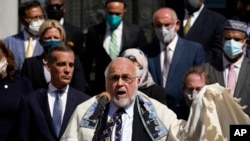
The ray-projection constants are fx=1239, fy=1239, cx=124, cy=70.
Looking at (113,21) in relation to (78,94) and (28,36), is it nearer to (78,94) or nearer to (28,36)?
(28,36)

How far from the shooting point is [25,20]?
13438 mm

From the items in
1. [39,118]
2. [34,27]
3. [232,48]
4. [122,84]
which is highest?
[122,84]

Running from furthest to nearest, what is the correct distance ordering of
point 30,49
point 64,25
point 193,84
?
point 64,25 → point 30,49 → point 193,84

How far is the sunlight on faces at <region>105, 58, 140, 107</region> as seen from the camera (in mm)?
10625

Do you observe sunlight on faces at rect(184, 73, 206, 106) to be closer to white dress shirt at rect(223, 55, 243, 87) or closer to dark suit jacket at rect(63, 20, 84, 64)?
white dress shirt at rect(223, 55, 243, 87)

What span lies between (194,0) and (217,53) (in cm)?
79

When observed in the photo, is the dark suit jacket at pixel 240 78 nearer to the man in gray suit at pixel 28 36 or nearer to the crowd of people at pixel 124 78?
the crowd of people at pixel 124 78

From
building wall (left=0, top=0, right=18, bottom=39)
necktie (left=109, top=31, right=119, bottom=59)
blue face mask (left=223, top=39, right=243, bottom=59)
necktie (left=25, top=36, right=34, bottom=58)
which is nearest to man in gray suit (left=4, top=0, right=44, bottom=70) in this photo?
necktie (left=25, top=36, right=34, bottom=58)

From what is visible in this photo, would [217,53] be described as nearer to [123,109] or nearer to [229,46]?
[229,46]

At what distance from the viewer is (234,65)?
12.5 metres

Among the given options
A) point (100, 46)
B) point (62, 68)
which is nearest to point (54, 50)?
point (62, 68)

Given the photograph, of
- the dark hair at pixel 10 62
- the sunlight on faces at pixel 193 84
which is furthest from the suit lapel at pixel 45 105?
the sunlight on faces at pixel 193 84

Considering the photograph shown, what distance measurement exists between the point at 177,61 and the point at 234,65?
29.7 inches

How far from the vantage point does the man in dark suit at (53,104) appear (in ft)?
38.0
